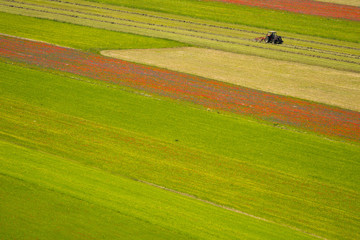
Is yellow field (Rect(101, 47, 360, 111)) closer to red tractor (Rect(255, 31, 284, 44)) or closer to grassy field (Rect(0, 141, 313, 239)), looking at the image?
red tractor (Rect(255, 31, 284, 44))

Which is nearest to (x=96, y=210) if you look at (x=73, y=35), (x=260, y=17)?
(x=73, y=35)

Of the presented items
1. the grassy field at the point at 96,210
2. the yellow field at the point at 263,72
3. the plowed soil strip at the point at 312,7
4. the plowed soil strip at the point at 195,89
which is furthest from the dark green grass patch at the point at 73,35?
the plowed soil strip at the point at 312,7

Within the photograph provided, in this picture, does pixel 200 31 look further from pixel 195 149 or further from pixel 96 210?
pixel 96 210

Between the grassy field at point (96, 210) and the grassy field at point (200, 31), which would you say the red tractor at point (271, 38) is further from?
the grassy field at point (96, 210)

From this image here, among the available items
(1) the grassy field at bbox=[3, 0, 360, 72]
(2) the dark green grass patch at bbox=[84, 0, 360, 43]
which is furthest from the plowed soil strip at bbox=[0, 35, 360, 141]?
(2) the dark green grass patch at bbox=[84, 0, 360, 43]

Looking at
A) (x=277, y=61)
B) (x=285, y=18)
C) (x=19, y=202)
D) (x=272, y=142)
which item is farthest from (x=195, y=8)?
(x=19, y=202)

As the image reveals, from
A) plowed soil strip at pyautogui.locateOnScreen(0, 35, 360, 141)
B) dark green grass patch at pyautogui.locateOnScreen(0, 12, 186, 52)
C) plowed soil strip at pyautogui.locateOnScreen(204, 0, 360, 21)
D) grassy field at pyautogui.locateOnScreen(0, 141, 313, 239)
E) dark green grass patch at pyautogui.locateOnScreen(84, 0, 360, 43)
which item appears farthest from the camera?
plowed soil strip at pyautogui.locateOnScreen(204, 0, 360, 21)

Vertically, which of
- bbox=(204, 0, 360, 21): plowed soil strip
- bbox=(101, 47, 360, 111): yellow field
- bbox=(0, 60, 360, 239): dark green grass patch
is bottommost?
bbox=(0, 60, 360, 239): dark green grass patch
